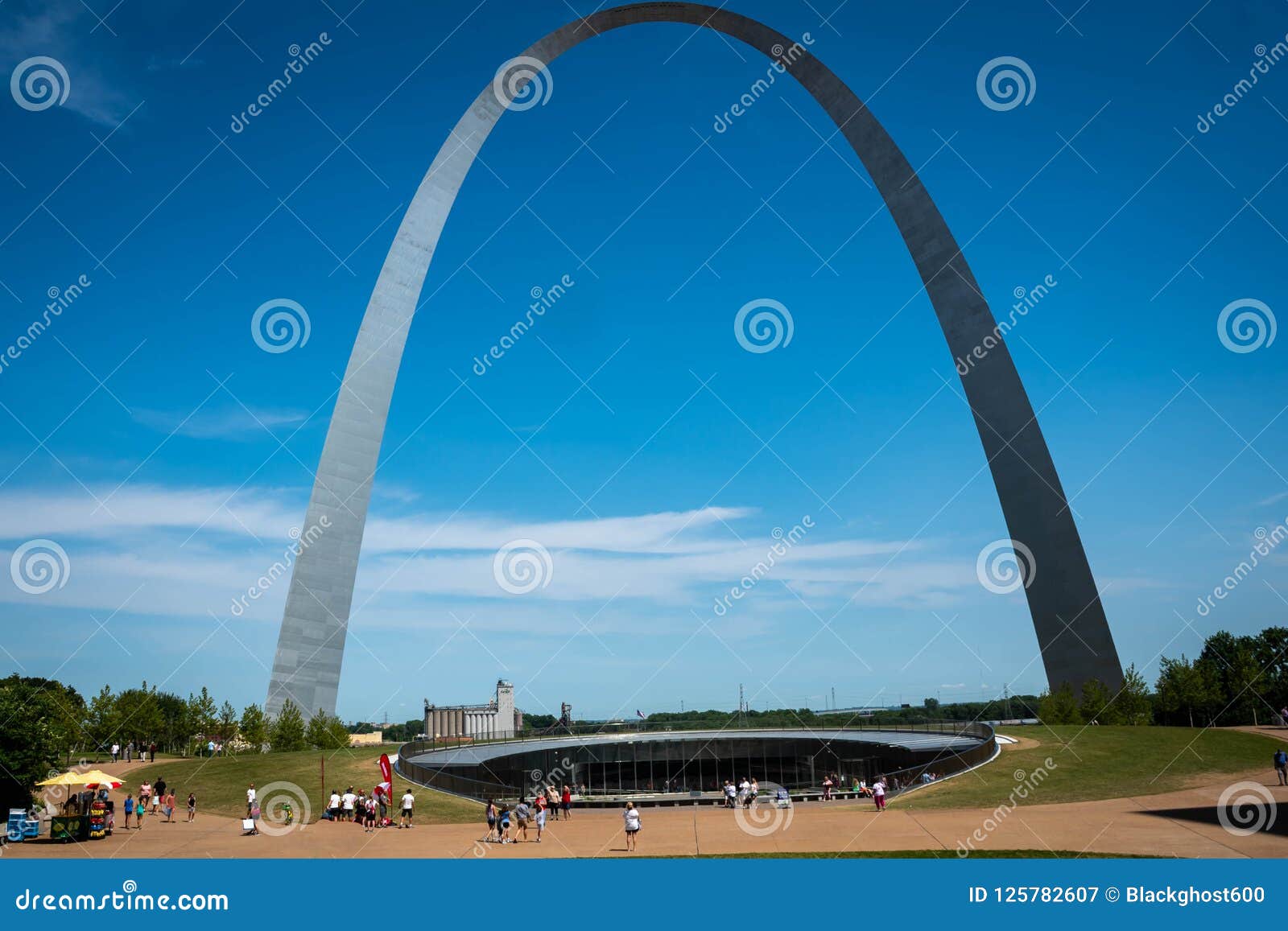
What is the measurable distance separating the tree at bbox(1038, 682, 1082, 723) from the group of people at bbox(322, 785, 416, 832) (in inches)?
885

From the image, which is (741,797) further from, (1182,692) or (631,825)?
(1182,692)

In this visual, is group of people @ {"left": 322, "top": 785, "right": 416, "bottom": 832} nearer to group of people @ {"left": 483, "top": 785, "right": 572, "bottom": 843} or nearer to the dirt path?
the dirt path

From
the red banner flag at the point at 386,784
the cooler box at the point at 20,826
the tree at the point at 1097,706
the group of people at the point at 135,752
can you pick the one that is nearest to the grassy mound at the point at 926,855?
the red banner flag at the point at 386,784

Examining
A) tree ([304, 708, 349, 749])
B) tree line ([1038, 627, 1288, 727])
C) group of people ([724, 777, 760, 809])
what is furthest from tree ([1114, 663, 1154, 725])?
tree ([304, 708, 349, 749])

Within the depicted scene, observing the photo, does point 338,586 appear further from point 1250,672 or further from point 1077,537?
point 1250,672

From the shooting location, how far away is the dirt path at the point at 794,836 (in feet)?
54.6

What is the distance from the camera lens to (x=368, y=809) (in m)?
22.0

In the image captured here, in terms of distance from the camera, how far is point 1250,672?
40.5 meters

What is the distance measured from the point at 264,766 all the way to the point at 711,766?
66.0 ft

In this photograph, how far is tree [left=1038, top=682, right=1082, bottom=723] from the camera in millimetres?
31891

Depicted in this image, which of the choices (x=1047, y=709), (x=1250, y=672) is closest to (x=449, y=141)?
(x=1047, y=709)

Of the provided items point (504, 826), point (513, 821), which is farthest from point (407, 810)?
point (504, 826)

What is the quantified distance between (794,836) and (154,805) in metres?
18.8

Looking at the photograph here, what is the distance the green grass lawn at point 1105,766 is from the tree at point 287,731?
2131 centimetres
